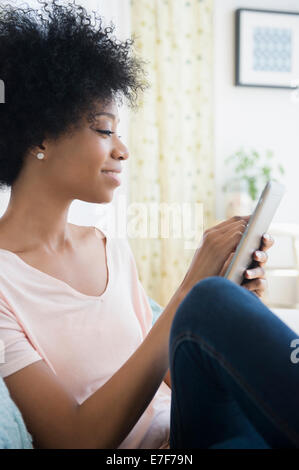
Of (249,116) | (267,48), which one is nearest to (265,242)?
(249,116)

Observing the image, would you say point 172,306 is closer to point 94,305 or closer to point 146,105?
point 94,305

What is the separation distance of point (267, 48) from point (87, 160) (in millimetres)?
3036

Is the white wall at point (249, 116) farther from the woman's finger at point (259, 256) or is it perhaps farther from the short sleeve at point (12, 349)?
the short sleeve at point (12, 349)

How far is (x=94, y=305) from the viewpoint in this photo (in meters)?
0.87

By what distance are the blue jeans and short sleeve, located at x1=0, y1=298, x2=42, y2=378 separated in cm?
21

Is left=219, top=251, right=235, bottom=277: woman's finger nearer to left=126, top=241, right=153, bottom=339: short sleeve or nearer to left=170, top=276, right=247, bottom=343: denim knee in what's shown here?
left=170, top=276, right=247, bottom=343: denim knee

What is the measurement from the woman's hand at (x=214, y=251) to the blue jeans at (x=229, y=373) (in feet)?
0.23

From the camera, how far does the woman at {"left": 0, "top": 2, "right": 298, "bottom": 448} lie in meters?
0.66

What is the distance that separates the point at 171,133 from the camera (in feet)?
11.1

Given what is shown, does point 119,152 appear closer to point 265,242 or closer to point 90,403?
point 265,242

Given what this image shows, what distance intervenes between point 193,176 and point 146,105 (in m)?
0.58

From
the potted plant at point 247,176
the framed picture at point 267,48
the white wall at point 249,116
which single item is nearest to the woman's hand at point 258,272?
the potted plant at point 247,176

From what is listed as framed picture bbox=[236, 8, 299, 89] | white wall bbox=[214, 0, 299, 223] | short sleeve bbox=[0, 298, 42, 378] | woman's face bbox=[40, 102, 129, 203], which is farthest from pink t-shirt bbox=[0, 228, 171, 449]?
framed picture bbox=[236, 8, 299, 89]
